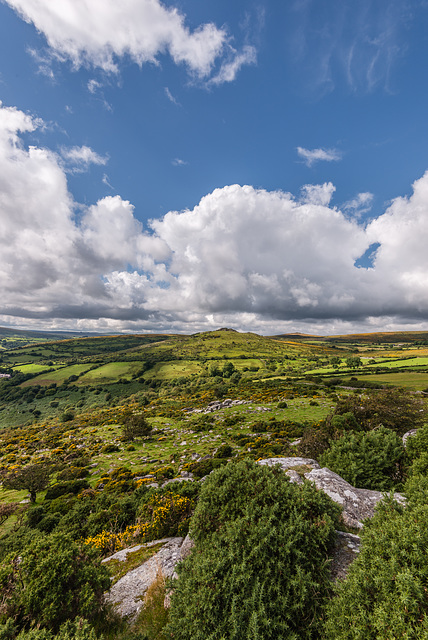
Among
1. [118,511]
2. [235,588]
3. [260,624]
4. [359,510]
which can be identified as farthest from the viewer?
[118,511]

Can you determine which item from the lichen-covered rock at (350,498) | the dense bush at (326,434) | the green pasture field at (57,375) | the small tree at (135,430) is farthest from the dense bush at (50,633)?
the green pasture field at (57,375)

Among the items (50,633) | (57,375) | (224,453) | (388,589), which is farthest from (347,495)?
(57,375)

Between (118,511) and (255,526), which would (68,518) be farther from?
(255,526)

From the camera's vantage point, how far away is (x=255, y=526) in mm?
6598

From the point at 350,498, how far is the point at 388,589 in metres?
6.05

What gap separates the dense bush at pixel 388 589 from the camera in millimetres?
4000

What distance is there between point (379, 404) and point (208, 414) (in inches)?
1365

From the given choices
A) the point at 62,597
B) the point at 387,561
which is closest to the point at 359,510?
the point at 387,561

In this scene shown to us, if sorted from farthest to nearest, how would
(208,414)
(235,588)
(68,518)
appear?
Answer: (208,414)
(68,518)
(235,588)

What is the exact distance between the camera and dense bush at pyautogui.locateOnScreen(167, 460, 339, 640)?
5266 millimetres

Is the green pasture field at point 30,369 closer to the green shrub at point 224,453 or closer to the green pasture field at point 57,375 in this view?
the green pasture field at point 57,375

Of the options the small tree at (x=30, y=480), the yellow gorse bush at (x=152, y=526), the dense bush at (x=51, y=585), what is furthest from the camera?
the small tree at (x=30, y=480)

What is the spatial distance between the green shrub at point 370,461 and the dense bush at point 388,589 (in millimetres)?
8184

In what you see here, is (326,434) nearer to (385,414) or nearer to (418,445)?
(385,414)
